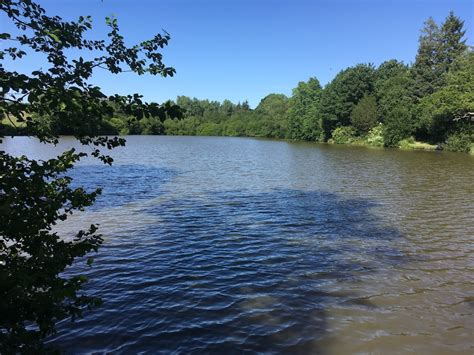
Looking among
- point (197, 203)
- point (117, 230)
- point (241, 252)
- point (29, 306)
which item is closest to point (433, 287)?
point (241, 252)

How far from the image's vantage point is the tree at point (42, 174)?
3857 millimetres

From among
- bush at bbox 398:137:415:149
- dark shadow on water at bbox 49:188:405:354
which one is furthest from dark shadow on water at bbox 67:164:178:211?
bush at bbox 398:137:415:149

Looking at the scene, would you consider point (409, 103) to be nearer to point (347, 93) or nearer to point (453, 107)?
point (453, 107)

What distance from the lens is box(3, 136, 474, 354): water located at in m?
7.28

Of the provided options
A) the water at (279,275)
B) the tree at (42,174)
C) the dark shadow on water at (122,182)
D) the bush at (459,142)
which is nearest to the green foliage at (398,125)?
the bush at (459,142)

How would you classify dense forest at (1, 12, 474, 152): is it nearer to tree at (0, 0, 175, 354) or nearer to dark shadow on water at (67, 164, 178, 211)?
dark shadow on water at (67, 164, 178, 211)

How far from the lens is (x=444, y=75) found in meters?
77.1

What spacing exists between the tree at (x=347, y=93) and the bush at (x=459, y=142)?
110ft

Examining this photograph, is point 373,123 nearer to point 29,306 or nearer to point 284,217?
point 284,217

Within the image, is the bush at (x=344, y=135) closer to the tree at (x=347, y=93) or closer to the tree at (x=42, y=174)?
the tree at (x=347, y=93)

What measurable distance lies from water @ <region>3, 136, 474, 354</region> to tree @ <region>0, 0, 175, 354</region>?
3.24m

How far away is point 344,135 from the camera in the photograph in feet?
301

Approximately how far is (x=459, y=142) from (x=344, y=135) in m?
33.8

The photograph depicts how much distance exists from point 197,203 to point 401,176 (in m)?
19.8
